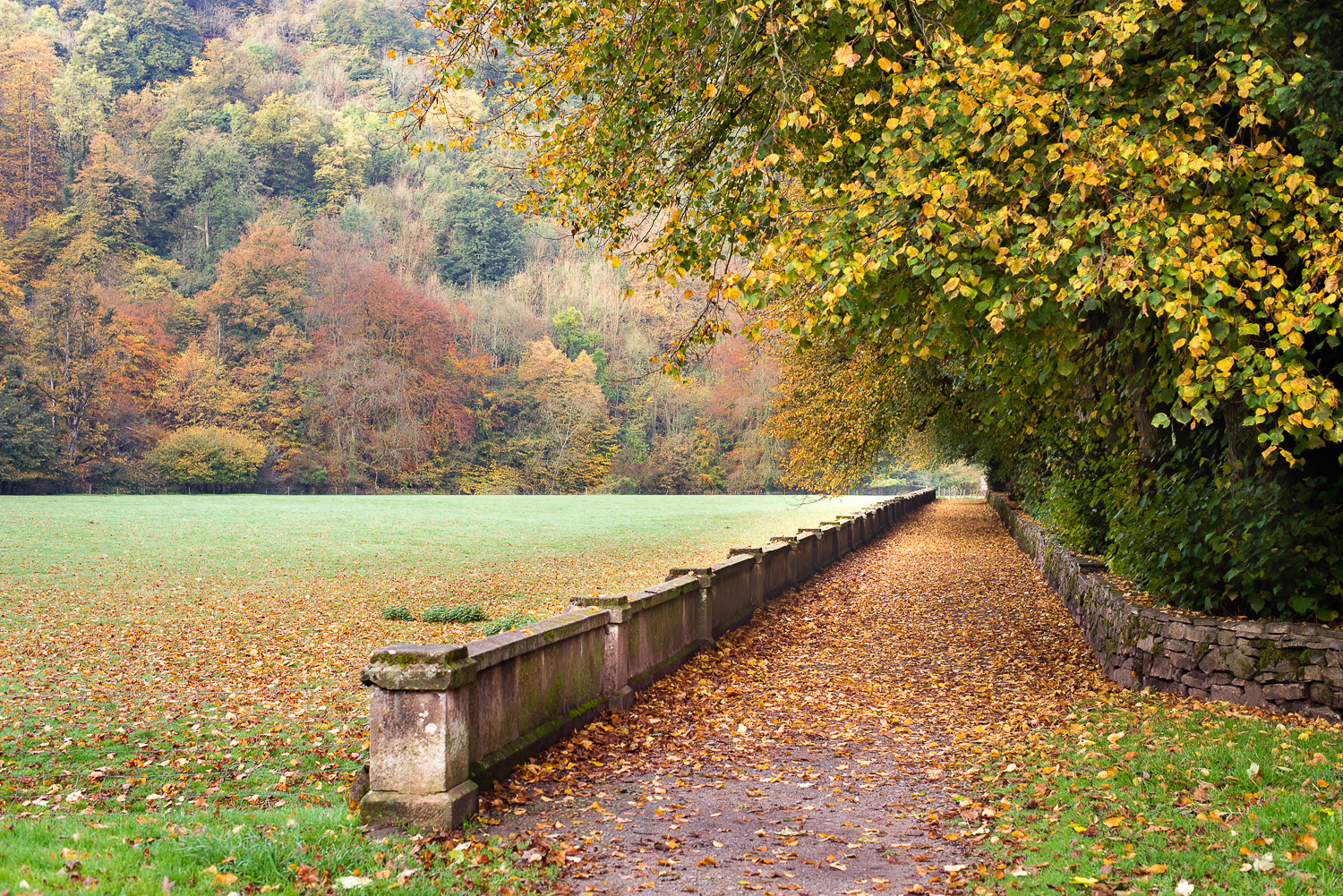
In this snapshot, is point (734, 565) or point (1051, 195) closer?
point (1051, 195)

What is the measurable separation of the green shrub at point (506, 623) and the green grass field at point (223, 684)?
14.5 inches

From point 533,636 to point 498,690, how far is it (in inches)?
20.8

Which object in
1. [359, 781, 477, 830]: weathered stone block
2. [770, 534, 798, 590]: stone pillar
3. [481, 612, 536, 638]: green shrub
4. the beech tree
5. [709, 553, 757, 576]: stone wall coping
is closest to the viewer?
[359, 781, 477, 830]: weathered stone block

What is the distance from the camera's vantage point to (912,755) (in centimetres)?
676

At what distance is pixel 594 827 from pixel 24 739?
549 cm

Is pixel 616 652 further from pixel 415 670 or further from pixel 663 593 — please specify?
pixel 415 670

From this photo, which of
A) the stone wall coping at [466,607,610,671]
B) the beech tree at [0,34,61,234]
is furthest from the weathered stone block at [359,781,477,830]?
the beech tree at [0,34,61,234]

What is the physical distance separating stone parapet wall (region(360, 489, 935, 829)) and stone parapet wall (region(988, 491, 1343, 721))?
4171 mm

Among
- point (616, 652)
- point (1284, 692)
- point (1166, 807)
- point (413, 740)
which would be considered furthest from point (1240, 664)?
point (413, 740)

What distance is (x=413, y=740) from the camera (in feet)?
16.5

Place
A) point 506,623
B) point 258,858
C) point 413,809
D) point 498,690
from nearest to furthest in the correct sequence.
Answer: point 258,858 → point 413,809 → point 498,690 → point 506,623

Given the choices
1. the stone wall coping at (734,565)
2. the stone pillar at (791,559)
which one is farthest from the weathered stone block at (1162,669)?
the stone pillar at (791,559)

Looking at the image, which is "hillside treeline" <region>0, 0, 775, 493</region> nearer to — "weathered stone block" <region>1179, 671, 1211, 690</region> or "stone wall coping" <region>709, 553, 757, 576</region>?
"stone wall coping" <region>709, 553, 757, 576</region>

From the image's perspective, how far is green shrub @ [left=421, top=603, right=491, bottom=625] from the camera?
14953 millimetres
